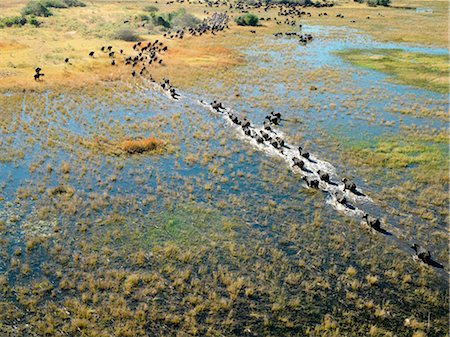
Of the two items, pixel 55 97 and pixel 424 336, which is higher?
pixel 55 97

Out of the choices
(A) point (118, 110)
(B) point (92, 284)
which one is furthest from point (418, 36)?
(B) point (92, 284)

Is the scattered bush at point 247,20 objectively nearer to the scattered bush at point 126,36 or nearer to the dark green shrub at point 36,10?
the scattered bush at point 126,36

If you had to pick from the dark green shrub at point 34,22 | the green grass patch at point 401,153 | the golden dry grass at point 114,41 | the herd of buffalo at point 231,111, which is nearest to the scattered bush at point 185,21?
the herd of buffalo at point 231,111

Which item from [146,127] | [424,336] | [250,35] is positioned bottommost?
[424,336]

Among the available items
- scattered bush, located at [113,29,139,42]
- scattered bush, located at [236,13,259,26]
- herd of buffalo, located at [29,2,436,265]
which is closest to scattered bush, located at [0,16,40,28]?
scattered bush, located at [113,29,139,42]

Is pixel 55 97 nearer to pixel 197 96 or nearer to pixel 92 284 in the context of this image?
pixel 197 96

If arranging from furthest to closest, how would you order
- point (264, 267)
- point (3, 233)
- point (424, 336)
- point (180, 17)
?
point (180, 17) → point (3, 233) → point (264, 267) → point (424, 336)

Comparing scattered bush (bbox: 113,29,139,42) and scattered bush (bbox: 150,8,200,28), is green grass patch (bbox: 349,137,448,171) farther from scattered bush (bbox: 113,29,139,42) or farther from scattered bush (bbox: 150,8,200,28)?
scattered bush (bbox: 150,8,200,28)
